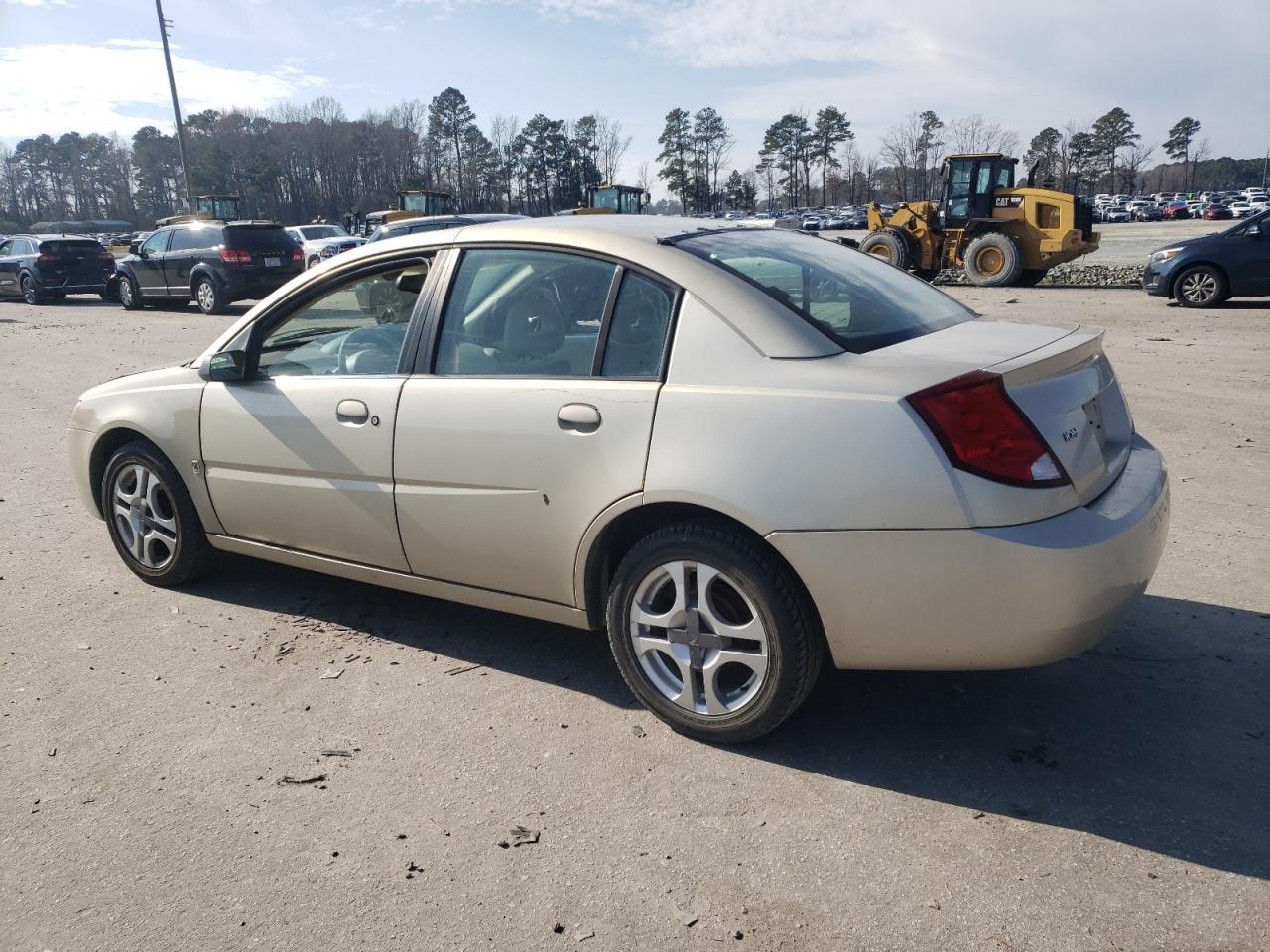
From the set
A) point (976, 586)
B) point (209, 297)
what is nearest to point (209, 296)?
point (209, 297)

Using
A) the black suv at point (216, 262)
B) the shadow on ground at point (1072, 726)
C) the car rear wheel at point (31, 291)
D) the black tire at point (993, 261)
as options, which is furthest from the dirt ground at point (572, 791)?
the car rear wheel at point (31, 291)

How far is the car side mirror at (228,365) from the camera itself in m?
4.10

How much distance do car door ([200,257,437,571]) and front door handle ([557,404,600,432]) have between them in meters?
0.80

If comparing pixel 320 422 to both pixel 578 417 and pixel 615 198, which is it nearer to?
pixel 578 417

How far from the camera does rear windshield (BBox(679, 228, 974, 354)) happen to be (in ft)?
10.4

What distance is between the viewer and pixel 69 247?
2420cm

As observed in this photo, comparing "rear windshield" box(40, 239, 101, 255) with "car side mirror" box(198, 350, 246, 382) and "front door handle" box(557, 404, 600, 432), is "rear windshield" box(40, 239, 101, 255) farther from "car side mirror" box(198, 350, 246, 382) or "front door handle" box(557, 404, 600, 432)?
"front door handle" box(557, 404, 600, 432)

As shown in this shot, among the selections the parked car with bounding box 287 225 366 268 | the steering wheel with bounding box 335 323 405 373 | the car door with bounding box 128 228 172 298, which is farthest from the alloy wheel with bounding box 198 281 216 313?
the steering wheel with bounding box 335 323 405 373

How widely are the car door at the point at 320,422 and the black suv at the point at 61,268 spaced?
22.6 m

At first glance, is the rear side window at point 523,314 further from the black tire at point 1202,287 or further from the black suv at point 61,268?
→ the black suv at point 61,268

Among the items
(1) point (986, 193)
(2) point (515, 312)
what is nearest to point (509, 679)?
(2) point (515, 312)

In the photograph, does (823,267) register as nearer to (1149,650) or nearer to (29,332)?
(1149,650)

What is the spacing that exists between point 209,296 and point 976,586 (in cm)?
1960

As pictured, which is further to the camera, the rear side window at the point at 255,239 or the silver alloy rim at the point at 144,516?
the rear side window at the point at 255,239
